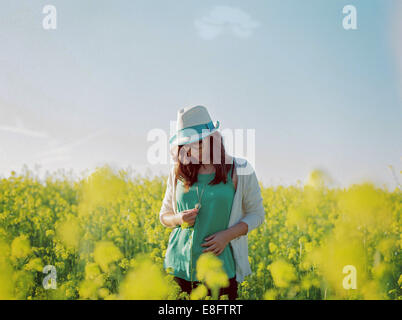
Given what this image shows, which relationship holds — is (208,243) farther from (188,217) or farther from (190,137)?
(190,137)

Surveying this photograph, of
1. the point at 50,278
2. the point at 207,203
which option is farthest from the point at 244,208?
the point at 50,278

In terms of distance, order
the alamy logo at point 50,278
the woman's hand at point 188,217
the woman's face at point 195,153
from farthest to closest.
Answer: the alamy logo at point 50,278
the woman's face at point 195,153
the woman's hand at point 188,217

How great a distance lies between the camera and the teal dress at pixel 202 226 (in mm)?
2008

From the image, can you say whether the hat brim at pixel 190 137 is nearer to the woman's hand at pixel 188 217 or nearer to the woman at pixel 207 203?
the woman at pixel 207 203

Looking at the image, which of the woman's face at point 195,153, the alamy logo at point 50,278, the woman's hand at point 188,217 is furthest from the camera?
the alamy logo at point 50,278

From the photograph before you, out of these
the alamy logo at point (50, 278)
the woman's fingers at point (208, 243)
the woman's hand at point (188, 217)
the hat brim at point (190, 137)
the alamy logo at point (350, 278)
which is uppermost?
the hat brim at point (190, 137)

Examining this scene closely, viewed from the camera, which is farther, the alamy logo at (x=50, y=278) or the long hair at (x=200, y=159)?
the alamy logo at (x=50, y=278)

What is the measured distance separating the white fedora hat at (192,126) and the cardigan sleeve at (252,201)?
1.33ft

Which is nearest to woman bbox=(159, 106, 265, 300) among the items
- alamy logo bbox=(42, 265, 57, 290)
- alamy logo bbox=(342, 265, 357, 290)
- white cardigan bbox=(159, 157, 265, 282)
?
white cardigan bbox=(159, 157, 265, 282)

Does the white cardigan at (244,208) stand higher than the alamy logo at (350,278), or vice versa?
the white cardigan at (244,208)

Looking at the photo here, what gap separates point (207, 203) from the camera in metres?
→ 2.04

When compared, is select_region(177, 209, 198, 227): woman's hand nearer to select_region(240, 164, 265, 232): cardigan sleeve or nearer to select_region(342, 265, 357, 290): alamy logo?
select_region(240, 164, 265, 232): cardigan sleeve

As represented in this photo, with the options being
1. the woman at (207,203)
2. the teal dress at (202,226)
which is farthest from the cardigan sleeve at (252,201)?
the teal dress at (202,226)

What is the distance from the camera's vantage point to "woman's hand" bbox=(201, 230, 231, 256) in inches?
76.9
